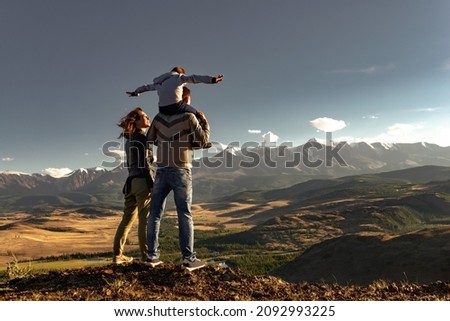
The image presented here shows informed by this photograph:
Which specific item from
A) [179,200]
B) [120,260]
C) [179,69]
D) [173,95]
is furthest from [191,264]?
[179,69]

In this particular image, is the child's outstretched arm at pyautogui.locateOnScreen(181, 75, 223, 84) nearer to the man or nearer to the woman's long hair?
the man

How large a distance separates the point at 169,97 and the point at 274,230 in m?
139

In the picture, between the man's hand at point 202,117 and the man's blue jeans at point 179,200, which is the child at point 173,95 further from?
the man's blue jeans at point 179,200

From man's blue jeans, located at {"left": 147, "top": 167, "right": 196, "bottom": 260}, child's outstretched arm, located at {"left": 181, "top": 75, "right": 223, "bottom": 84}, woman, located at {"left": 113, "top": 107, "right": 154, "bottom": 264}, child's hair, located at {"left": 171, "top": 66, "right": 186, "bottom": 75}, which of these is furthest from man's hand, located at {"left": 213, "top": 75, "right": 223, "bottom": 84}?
woman, located at {"left": 113, "top": 107, "right": 154, "bottom": 264}

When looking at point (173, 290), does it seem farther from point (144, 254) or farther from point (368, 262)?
point (368, 262)

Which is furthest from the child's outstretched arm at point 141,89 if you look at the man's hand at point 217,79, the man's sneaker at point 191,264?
the man's sneaker at point 191,264

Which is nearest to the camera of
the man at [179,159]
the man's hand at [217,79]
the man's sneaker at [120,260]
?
the man's hand at [217,79]

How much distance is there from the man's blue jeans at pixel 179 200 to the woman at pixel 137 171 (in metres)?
1.25

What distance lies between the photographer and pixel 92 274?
820cm

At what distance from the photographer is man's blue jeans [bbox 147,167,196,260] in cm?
732

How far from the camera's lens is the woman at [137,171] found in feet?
28.9

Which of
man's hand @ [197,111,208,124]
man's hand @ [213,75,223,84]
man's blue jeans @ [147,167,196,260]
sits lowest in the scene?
man's blue jeans @ [147,167,196,260]

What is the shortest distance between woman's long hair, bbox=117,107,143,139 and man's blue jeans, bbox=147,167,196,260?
1.90m

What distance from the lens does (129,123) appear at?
8.85m
